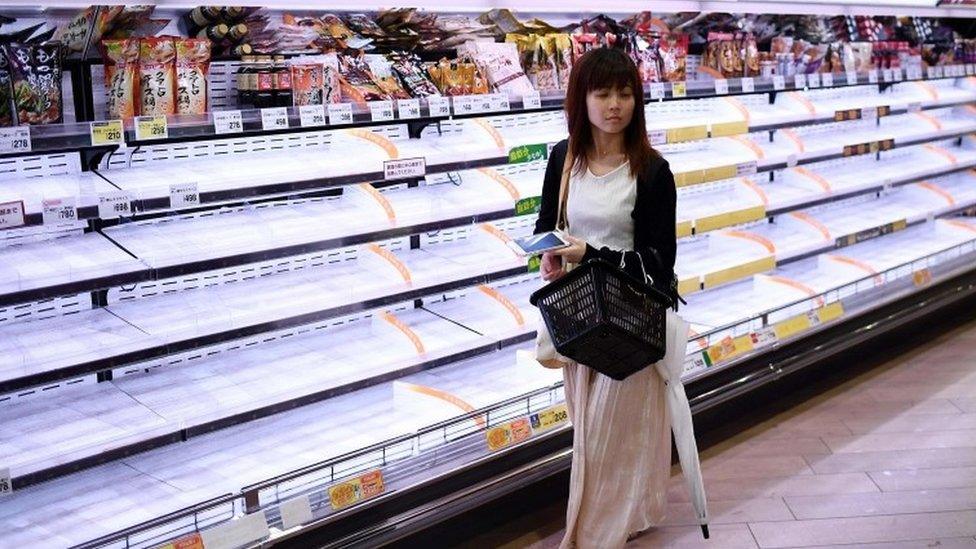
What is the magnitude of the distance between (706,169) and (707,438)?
3.69ft

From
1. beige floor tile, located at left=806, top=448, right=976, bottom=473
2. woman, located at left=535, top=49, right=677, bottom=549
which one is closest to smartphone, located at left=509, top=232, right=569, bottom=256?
woman, located at left=535, top=49, right=677, bottom=549

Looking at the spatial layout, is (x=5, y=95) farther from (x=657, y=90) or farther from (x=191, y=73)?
(x=657, y=90)

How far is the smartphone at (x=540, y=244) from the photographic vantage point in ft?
9.21

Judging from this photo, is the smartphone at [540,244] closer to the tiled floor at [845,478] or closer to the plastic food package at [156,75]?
the plastic food package at [156,75]

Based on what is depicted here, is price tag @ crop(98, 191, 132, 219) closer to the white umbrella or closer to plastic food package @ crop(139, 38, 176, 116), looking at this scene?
plastic food package @ crop(139, 38, 176, 116)

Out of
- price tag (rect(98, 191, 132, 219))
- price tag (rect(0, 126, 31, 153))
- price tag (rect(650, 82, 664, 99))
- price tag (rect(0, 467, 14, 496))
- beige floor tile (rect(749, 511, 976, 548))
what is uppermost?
price tag (rect(650, 82, 664, 99))

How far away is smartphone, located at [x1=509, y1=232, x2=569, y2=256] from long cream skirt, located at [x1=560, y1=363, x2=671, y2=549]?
1.62 feet

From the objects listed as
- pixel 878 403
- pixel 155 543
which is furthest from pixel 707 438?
pixel 155 543

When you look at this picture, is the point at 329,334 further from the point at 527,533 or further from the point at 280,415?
the point at 527,533

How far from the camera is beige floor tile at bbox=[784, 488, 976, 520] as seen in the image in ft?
12.8

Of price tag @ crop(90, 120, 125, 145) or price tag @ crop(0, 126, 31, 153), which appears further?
price tag @ crop(90, 120, 125, 145)

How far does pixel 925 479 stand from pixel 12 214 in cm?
329

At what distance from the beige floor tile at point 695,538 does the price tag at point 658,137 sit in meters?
1.53

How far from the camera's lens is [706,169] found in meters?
4.75
